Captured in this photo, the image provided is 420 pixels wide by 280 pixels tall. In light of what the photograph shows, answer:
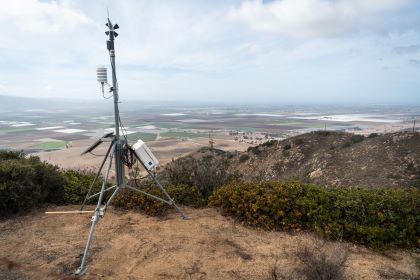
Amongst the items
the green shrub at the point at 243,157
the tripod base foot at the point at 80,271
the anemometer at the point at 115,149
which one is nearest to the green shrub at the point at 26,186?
the anemometer at the point at 115,149

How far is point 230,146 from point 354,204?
42256 millimetres

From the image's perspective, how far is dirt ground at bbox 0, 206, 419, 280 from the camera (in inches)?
148

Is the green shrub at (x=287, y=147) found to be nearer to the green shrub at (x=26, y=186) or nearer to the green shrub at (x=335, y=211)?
the green shrub at (x=335, y=211)

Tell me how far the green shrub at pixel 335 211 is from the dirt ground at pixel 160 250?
0.21 m

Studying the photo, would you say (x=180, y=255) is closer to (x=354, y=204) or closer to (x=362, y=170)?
(x=354, y=204)

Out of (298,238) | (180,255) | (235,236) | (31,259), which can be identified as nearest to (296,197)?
(298,238)

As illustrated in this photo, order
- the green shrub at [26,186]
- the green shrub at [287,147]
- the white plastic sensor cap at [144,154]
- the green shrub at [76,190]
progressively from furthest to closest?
the green shrub at [287,147]
the green shrub at [76,190]
the green shrub at [26,186]
the white plastic sensor cap at [144,154]

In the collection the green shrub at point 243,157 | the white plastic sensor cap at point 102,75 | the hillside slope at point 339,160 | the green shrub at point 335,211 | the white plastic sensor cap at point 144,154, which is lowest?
the green shrub at point 243,157

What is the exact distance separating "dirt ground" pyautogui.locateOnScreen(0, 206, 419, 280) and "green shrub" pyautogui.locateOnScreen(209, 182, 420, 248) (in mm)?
210

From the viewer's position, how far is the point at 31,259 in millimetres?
4121

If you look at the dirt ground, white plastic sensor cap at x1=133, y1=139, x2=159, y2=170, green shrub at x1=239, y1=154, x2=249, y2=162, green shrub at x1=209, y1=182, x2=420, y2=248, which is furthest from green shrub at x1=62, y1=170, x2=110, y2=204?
green shrub at x1=239, y1=154, x2=249, y2=162

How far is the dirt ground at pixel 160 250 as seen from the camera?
376 cm

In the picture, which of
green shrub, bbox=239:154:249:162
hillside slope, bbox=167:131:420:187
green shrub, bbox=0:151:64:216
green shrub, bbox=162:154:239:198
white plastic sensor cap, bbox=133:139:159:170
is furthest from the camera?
green shrub, bbox=239:154:249:162

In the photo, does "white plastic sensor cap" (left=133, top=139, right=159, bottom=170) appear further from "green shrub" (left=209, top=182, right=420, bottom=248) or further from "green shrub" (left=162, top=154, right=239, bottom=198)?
"green shrub" (left=162, top=154, right=239, bottom=198)
